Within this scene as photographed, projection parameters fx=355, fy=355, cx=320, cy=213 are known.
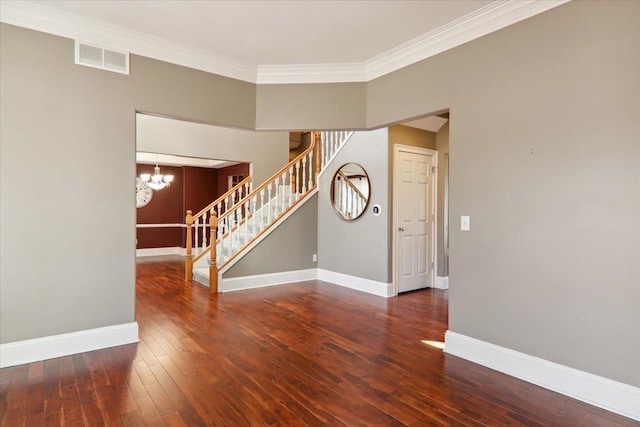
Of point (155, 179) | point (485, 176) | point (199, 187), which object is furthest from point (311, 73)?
point (199, 187)

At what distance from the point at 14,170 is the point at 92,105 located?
2.65 ft

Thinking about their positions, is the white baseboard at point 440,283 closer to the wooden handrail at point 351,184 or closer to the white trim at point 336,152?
the wooden handrail at point 351,184

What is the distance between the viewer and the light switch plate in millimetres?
3107

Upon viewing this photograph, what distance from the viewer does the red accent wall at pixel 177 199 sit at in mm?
9750

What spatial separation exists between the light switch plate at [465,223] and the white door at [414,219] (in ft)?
7.06

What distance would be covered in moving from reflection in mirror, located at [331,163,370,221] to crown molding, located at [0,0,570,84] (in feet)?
6.40

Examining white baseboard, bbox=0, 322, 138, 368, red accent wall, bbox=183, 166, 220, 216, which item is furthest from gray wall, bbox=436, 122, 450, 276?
red accent wall, bbox=183, 166, 220, 216

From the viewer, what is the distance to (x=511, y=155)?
281 centimetres

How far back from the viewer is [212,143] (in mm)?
7484

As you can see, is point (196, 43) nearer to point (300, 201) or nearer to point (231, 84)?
point (231, 84)

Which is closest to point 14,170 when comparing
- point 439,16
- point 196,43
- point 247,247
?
point 196,43

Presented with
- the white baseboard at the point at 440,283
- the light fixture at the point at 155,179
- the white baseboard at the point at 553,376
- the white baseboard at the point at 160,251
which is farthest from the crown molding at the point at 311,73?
the white baseboard at the point at 160,251

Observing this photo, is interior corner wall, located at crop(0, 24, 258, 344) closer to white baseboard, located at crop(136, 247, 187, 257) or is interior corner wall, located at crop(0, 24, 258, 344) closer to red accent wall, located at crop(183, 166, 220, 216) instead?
white baseboard, located at crop(136, 247, 187, 257)

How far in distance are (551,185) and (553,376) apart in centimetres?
136
